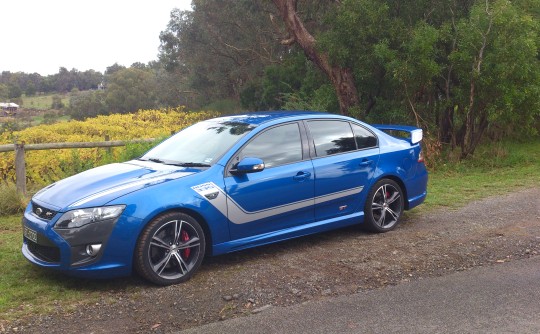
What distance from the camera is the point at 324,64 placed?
1556 cm

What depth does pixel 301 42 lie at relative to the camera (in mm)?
16078

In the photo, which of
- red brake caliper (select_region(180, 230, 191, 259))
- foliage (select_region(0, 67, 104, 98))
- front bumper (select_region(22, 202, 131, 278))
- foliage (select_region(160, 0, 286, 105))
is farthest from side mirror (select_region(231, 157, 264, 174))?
foliage (select_region(0, 67, 104, 98))

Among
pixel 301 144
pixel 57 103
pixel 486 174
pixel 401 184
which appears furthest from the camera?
pixel 57 103

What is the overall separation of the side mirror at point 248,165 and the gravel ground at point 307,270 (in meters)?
0.98

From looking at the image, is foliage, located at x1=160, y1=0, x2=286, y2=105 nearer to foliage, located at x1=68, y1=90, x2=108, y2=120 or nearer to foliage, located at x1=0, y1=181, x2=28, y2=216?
foliage, located at x1=68, y1=90, x2=108, y2=120

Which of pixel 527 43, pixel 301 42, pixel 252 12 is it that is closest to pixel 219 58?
pixel 252 12

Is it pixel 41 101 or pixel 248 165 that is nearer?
pixel 248 165

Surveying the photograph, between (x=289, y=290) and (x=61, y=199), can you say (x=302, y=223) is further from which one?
(x=61, y=199)

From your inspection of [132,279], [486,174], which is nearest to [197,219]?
[132,279]

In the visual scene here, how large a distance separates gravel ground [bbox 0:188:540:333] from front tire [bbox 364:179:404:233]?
0.44 feet

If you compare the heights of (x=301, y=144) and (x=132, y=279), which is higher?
(x=301, y=144)

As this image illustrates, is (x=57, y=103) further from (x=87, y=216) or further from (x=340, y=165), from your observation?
(x=87, y=216)

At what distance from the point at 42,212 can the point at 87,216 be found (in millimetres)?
625

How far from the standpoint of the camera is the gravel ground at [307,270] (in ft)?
15.0
